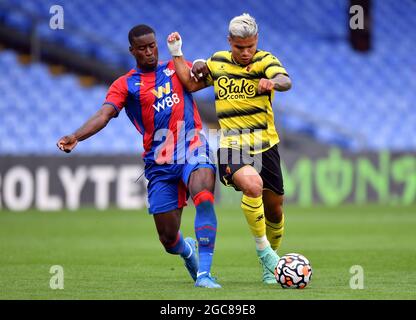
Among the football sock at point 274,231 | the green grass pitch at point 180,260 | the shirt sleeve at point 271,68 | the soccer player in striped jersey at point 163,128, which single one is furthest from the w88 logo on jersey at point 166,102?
the green grass pitch at point 180,260

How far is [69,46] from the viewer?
23.2 metres

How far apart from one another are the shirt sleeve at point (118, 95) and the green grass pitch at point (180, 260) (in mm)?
1510

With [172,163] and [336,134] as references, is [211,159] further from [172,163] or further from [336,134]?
[336,134]

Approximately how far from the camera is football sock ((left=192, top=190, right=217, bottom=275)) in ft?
25.7

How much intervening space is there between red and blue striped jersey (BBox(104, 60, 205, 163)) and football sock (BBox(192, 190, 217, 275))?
0.61 metres

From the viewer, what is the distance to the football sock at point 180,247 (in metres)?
8.41

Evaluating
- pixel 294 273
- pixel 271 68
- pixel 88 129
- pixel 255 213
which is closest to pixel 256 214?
pixel 255 213

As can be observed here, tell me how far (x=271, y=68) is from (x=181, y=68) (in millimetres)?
835

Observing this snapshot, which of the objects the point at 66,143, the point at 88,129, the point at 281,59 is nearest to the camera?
the point at 66,143

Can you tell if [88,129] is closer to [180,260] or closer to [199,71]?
[199,71]

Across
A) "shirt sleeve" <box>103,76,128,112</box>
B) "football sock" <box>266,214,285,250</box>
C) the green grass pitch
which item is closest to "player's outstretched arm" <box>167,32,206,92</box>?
"shirt sleeve" <box>103,76,128,112</box>

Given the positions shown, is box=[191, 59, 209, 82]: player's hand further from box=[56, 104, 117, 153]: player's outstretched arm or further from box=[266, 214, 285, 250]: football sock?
box=[266, 214, 285, 250]: football sock

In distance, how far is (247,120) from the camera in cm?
833
